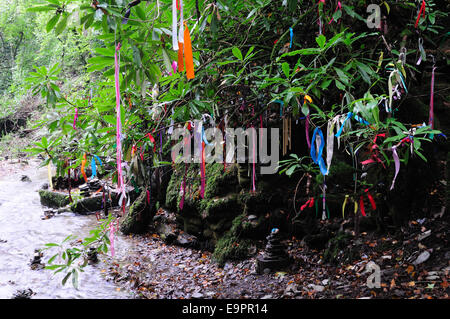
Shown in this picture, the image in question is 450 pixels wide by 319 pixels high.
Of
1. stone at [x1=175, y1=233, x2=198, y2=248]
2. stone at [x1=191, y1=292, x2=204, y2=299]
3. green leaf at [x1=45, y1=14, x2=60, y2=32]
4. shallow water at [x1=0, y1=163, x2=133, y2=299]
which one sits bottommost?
shallow water at [x1=0, y1=163, x2=133, y2=299]

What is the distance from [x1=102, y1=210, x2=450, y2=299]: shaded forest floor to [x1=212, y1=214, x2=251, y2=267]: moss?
0.09 meters

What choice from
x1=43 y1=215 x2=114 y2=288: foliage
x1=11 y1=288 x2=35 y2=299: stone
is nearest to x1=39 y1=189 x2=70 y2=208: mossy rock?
x1=11 y1=288 x2=35 y2=299: stone

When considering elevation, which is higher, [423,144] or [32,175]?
[423,144]

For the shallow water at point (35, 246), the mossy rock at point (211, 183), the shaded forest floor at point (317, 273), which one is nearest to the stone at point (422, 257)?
the shaded forest floor at point (317, 273)

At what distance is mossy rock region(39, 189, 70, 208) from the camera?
7571 mm

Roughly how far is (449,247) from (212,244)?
263 cm

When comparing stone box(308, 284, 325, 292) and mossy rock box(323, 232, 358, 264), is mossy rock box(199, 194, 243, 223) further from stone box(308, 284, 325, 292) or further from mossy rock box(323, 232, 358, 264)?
stone box(308, 284, 325, 292)

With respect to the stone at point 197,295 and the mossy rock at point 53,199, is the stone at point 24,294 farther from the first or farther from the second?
the mossy rock at point 53,199

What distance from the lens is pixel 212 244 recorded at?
170 inches

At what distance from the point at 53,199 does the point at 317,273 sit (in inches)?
264

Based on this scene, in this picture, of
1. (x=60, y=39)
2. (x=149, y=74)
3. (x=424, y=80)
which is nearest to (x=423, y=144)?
(x=424, y=80)

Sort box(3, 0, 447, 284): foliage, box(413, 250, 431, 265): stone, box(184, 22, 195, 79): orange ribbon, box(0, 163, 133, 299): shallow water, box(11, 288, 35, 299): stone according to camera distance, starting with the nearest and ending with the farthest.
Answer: box(184, 22, 195, 79): orange ribbon, box(3, 0, 447, 284): foliage, box(413, 250, 431, 265): stone, box(11, 288, 35, 299): stone, box(0, 163, 133, 299): shallow water

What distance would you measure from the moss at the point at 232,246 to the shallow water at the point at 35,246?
3.52 ft
